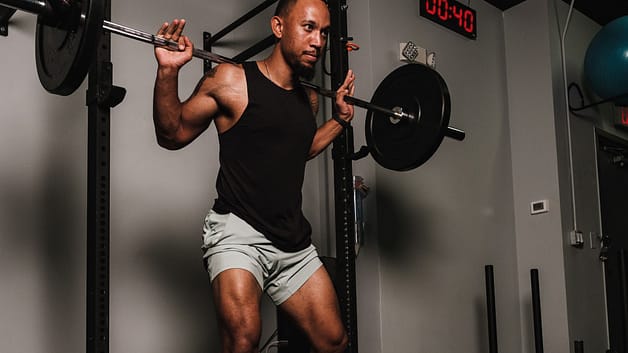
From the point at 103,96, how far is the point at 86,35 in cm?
27

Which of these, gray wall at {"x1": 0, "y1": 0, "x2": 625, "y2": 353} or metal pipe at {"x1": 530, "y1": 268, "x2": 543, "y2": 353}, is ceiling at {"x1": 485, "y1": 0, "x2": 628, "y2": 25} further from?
metal pipe at {"x1": 530, "y1": 268, "x2": 543, "y2": 353}

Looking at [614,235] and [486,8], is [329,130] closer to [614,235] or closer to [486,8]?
[486,8]

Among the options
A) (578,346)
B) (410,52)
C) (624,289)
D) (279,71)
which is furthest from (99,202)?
(624,289)

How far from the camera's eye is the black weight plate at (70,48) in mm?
1624

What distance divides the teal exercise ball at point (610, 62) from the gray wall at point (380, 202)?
23 centimetres

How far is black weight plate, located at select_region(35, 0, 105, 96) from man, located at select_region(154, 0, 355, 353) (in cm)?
25

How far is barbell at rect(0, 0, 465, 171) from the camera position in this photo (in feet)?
5.37

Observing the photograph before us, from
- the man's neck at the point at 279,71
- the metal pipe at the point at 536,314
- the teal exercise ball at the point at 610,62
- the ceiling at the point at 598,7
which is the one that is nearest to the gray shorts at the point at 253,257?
the man's neck at the point at 279,71

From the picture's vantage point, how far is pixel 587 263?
3.91 metres

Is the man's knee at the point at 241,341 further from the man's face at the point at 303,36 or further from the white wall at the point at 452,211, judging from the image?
the white wall at the point at 452,211

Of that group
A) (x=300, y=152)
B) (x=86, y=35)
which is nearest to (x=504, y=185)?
(x=300, y=152)

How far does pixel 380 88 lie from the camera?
2.69 m

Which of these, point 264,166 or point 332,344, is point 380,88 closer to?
point 264,166

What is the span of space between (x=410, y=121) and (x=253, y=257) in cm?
86
